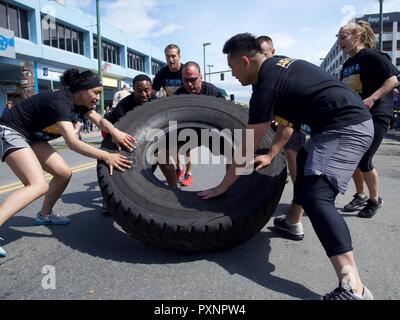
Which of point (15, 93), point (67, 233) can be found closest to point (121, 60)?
point (15, 93)

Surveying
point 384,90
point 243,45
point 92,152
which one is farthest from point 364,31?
point 92,152

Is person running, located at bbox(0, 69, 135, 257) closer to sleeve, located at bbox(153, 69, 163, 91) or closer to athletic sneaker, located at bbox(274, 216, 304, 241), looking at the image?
athletic sneaker, located at bbox(274, 216, 304, 241)

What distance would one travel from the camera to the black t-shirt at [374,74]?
11.8 feet

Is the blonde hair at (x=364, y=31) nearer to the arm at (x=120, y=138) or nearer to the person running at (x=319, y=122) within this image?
the person running at (x=319, y=122)

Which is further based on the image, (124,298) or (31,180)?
(31,180)

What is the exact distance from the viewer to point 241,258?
2.75 metres

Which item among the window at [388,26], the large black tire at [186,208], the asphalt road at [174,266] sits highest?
the window at [388,26]

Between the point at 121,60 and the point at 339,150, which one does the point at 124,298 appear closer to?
the point at 339,150

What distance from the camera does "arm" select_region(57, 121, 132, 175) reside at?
2.94 m

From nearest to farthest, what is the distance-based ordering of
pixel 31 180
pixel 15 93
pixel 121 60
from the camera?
pixel 31 180
pixel 15 93
pixel 121 60

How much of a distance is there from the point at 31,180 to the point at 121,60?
1342 inches

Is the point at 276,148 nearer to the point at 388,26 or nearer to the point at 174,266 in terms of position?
the point at 174,266

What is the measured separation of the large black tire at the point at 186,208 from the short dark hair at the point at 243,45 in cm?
93

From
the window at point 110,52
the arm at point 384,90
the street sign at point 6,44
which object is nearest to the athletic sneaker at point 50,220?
the arm at point 384,90
